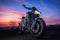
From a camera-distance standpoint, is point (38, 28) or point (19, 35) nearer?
point (38, 28)

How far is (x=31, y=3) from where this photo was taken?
5.63 feet

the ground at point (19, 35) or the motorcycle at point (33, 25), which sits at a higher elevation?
the motorcycle at point (33, 25)

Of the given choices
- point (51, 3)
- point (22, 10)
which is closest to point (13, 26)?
point (22, 10)

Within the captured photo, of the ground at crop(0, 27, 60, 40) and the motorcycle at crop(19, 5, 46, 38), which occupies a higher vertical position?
the motorcycle at crop(19, 5, 46, 38)

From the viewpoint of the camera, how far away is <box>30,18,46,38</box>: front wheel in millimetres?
1587

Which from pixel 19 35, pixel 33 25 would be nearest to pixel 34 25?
pixel 33 25

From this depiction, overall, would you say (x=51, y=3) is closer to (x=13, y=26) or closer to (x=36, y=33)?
(x=36, y=33)

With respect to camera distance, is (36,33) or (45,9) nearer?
(36,33)

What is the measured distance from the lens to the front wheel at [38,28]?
5.21ft

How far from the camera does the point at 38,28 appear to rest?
1603 mm

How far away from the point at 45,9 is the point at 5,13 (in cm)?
56

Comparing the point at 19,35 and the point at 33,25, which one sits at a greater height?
the point at 33,25

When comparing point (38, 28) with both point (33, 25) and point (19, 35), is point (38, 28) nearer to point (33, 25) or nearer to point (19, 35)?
point (33, 25)

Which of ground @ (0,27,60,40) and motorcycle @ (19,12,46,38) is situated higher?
motorcycle @ (19,12,46,38)
